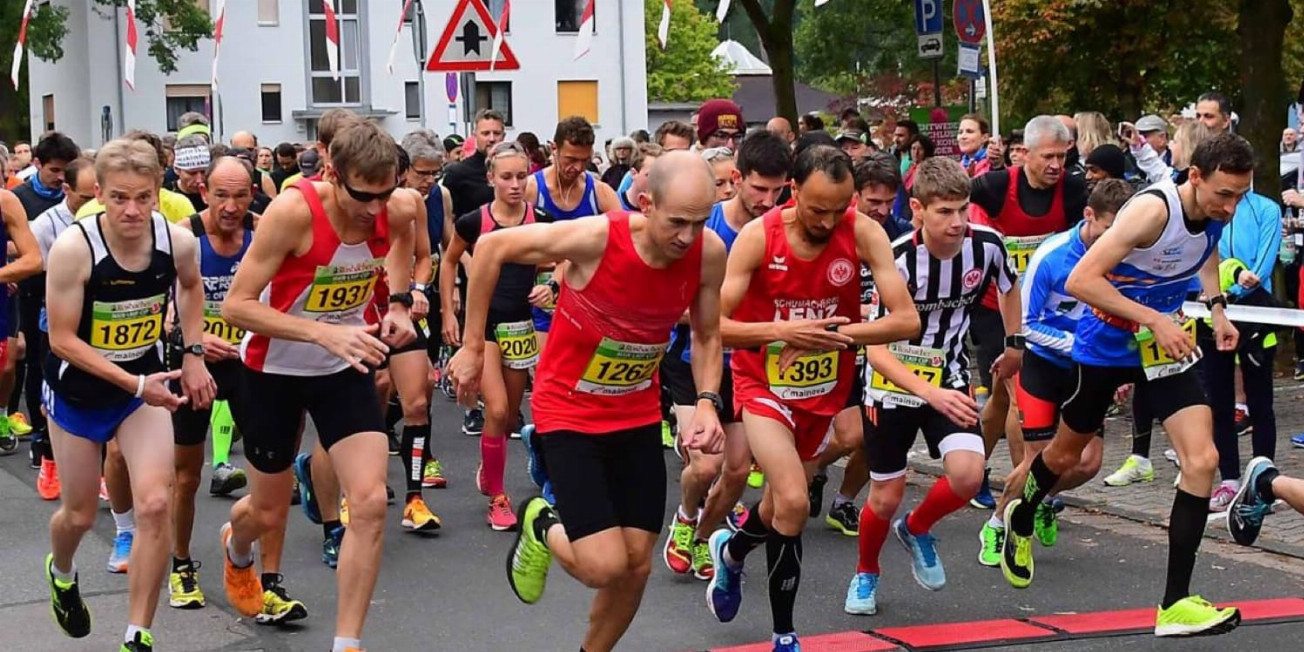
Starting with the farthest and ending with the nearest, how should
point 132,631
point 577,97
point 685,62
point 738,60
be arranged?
point 738,60, point 685,62, point 577,97, point 132,631

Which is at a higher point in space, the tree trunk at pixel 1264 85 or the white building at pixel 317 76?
the white building at pixel 317 76

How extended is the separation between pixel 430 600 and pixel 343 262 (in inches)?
79.7

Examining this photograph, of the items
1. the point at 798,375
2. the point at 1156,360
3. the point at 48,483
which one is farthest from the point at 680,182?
the point at 48,483

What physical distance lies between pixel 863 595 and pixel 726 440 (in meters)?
0.95

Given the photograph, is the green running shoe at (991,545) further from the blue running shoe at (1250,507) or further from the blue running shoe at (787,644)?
the blue running shoe at (787,644)

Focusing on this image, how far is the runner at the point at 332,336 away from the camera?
6.19m

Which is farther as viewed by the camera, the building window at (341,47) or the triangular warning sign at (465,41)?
the building window at (341,47)

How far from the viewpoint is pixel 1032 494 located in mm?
7906

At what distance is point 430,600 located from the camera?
789 cm

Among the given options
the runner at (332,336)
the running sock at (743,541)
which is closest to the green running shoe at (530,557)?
the runner at (332,336)

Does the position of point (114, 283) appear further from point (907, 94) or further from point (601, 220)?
point (907, 94)

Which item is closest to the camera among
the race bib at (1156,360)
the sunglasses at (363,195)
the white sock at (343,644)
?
A: the white sock at (343,644)

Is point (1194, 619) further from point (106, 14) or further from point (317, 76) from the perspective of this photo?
point (317, 76)

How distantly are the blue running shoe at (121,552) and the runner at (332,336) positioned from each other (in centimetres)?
149
